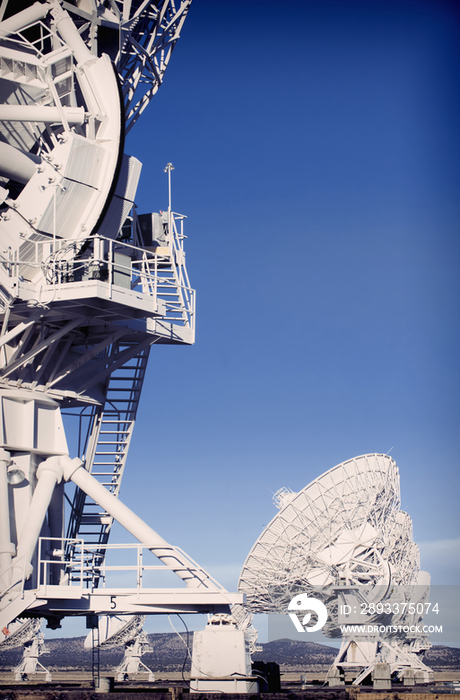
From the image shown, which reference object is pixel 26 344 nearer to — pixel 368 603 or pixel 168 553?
pixel 168 553

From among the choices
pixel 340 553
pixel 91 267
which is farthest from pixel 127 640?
pixel 91 267

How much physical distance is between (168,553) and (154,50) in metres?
13.2

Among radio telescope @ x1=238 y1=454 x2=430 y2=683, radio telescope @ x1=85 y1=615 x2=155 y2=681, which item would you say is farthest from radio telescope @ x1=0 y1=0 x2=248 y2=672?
radio telescope @ x1=85 y1=615 x2=155 y2=681

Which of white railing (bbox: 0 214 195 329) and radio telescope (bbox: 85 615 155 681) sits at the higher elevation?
white railing (bbox: 0 214 195 329)

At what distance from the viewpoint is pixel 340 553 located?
3347 centimetres

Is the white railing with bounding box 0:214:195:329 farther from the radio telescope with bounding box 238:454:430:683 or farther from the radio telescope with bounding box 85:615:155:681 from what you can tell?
the radio telescope with bounding box 85:615:155:681

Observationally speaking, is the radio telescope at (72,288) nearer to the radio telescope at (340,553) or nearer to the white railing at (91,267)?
the white railing at (91,267)

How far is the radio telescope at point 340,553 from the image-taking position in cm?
3331

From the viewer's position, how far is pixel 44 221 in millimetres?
18875

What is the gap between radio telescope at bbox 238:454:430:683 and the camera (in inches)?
1312

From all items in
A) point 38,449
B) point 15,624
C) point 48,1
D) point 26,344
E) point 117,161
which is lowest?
point 15,624

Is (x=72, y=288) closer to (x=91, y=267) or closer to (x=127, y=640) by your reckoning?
(x=91, y=267)

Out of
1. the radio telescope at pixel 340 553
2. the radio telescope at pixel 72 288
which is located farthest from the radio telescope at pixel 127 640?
the radio telescope at pixel 72 288

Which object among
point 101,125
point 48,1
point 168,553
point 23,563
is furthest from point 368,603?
point 48,1
